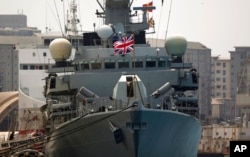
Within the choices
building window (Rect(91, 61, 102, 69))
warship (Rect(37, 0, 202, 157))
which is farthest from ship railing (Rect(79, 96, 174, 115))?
building window (Rect(91, 61, 102, 69))

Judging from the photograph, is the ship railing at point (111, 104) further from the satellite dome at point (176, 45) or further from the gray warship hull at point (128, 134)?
the satellite dome at point (176, 45)

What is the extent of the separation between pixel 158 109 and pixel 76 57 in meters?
9.42

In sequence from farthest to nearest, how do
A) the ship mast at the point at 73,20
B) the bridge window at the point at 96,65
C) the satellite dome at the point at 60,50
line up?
1. the ship mast at the point at 73,20
2. the satellite dome at the point at 60,50
3. the bridge window at the point at 96,65

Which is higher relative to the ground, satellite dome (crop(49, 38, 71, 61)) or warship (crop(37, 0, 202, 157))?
satellite dome (crop(49, 38, 71, 61))

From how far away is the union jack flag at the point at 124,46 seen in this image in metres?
62.5

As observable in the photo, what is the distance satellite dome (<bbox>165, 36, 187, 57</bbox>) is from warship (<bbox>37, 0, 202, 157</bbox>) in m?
0.06

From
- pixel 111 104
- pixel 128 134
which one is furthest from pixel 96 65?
pixel 128 134

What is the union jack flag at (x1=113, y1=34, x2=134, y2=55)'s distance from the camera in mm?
62463

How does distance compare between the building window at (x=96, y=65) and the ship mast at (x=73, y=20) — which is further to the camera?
the ship mast at (x=73, y=20)

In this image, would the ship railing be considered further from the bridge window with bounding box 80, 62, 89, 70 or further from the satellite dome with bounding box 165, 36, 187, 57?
the satellite dome with bounding box 165, 36, 187, 57

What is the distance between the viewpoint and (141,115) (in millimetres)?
56781

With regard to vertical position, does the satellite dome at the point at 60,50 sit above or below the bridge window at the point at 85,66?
above

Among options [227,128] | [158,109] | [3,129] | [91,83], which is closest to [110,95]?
[91,83]

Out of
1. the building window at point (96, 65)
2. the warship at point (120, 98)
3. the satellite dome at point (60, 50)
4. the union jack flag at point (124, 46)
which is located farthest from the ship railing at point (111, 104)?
the satellite dome at point (60, 50)
